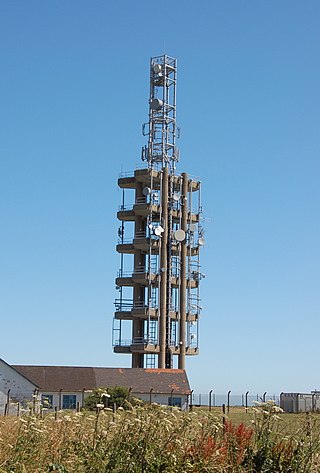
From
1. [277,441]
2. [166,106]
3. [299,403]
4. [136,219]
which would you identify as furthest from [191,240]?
[277,441]

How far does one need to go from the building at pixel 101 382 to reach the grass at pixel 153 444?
45.8 metres

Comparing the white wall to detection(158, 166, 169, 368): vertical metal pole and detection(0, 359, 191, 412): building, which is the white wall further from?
detection(158, 166, 169, 368): vertical metal pole

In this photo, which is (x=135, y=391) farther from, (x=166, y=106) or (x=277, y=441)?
(x=277, y=441)

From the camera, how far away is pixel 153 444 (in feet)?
57.8

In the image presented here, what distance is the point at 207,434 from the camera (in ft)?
63.3

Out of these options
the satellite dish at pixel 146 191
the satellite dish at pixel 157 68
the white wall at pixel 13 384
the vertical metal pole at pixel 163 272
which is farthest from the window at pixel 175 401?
the satellite dish at pixel 157 68

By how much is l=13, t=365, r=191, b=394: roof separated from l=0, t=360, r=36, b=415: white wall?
3.85 m

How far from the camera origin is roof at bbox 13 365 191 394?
223 feet

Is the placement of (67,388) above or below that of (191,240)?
below

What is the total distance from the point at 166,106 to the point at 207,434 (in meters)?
60.2

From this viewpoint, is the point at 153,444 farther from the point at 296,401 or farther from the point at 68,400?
the point at 296,401

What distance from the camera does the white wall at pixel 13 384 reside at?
6172 cm

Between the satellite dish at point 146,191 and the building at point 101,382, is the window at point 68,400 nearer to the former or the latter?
the building at point 101,382

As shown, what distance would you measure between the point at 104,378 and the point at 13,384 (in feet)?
35.0
